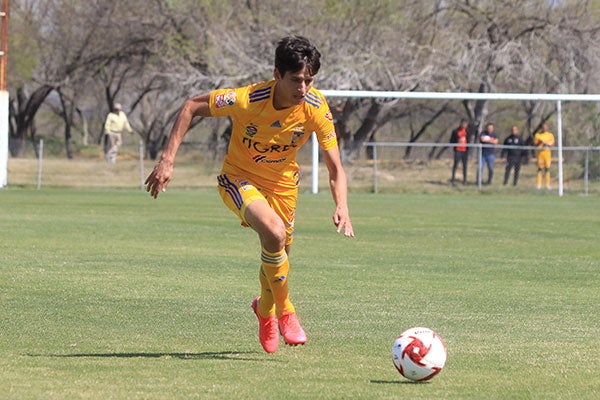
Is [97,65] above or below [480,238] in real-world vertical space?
above

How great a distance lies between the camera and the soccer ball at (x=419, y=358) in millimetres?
6039

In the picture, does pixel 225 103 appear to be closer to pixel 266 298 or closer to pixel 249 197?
pixel 249 197

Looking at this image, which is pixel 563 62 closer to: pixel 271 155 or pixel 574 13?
pixel 574 13

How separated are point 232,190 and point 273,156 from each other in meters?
0.34

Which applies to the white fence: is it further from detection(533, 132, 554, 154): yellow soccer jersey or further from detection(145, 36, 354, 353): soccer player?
detection(145, 36, 354, 353): soccer player

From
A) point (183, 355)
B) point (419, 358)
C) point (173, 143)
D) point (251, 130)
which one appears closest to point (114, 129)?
point (251, 130)

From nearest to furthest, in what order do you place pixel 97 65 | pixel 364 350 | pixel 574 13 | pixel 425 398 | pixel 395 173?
pixel 425 398 → pixel 364 350 → pixel 395 173 → pixel 574 13 → pixel 97 65

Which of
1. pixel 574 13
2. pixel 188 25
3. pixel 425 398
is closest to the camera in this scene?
pixel 425 398

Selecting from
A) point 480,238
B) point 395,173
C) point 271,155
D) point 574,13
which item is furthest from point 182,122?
point 574,13

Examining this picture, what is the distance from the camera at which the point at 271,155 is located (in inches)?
294

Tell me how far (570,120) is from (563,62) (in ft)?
6.81

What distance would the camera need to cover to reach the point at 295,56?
689cm

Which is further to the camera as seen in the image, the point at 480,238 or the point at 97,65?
the point at 97,65

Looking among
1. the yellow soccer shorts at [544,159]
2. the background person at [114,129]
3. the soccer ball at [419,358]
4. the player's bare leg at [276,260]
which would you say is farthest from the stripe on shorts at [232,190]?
the background person at [114,129]
